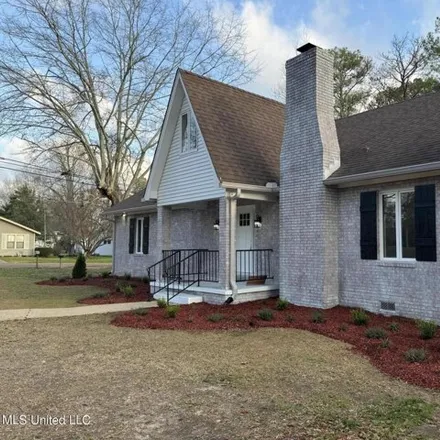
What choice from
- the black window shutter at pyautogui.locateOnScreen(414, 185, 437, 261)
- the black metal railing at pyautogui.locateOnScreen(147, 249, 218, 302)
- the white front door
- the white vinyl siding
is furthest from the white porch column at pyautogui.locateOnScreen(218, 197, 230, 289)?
the black window shutter at pyautogui.locateOnScreen(414, 185, 437, 261)

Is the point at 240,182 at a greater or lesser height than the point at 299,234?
greater

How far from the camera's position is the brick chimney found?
1010 centimetres

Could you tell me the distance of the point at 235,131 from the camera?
12297 millimetres

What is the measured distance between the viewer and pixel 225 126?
12164 mm

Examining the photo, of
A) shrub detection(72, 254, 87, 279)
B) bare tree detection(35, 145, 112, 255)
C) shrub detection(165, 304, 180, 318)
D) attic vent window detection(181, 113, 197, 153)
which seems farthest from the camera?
bare tree detection(35, 145, 112, 255)

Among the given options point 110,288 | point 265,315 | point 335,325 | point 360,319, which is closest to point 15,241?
point 110,288

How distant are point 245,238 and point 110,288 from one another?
5.82m

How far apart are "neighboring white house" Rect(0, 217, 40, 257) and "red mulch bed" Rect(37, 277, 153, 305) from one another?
38.1m

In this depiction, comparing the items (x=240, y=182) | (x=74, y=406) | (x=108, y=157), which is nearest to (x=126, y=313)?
(x=240, y=182)

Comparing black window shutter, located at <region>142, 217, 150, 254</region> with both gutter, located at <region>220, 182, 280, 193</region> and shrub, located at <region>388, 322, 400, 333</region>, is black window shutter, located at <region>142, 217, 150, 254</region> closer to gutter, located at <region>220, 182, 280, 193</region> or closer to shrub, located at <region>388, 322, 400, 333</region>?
gutter, located at <region>220, 182, 280, 193</region>

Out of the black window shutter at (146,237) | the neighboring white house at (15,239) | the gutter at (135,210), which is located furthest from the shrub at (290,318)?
the neighboring white house at (15,239)

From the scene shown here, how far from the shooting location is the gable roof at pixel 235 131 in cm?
1126

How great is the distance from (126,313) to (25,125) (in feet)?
60.5

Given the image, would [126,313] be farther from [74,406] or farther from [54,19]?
[54,19]
